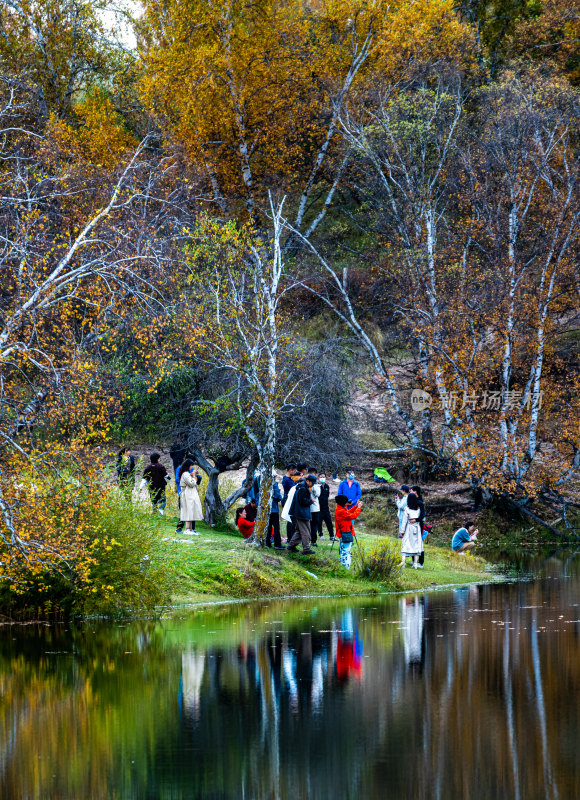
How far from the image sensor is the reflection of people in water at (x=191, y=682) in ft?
35.5

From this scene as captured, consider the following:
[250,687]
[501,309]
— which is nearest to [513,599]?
[250,687]

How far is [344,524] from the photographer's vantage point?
24.7m

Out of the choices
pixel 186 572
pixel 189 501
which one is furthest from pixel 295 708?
pixel 189 501

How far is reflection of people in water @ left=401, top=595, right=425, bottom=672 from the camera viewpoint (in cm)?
1393

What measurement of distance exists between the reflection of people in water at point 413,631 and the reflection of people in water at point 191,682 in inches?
108

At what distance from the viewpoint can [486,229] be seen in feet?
136

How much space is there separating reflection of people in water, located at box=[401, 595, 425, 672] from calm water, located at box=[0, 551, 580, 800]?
0.07 metres

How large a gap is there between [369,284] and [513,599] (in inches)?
1218

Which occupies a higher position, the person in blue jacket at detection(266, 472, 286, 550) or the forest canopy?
the forest canopy

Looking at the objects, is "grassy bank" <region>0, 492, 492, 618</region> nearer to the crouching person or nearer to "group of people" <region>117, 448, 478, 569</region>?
"group of people" <region>117, 448, 478, 569</region>

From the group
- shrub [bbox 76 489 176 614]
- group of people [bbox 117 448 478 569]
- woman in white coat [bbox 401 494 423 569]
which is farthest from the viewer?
woman in white coat [bbox 401 494 423 569]

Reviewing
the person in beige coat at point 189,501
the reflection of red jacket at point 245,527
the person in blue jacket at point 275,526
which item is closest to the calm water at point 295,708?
the person in beige coat at point 189,501

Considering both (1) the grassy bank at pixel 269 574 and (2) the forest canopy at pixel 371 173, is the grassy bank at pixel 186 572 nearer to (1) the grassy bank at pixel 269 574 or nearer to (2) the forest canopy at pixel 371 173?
(1) the grassy bank at pixel 269 574

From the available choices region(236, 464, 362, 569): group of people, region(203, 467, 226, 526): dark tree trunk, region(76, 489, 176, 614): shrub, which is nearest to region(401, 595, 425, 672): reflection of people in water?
region(236, 464, 362, 569): group of people
